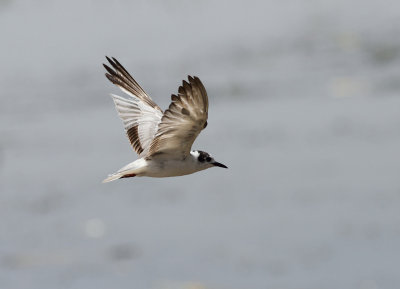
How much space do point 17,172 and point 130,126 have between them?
8553mm

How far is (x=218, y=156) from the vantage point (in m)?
15.0

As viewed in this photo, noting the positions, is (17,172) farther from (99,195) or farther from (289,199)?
(289,199)

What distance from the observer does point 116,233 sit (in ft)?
45.2

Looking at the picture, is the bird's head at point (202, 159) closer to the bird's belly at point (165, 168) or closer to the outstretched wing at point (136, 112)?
the bird's belly at point (165, 168)

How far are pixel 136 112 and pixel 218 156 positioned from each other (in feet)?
24.7

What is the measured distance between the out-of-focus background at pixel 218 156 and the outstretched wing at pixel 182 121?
5686 mm

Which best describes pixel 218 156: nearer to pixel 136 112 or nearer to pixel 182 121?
pixel 136 112

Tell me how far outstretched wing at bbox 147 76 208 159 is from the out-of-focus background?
5.69m

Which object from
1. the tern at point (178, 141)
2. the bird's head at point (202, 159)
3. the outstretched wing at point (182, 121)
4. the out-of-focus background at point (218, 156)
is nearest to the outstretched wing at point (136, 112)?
the tern at point (178, 141)

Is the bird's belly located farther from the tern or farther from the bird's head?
the bird's head

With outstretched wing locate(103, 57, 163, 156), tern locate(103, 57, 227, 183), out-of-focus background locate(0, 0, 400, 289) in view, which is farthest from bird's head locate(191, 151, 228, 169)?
out-of-focus background locate(0, 0, 400, 289)

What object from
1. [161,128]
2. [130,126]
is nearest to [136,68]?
[130,126]

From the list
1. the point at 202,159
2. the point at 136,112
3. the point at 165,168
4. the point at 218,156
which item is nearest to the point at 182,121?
the point at 165,168

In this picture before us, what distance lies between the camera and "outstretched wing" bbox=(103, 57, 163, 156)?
7285 mm
